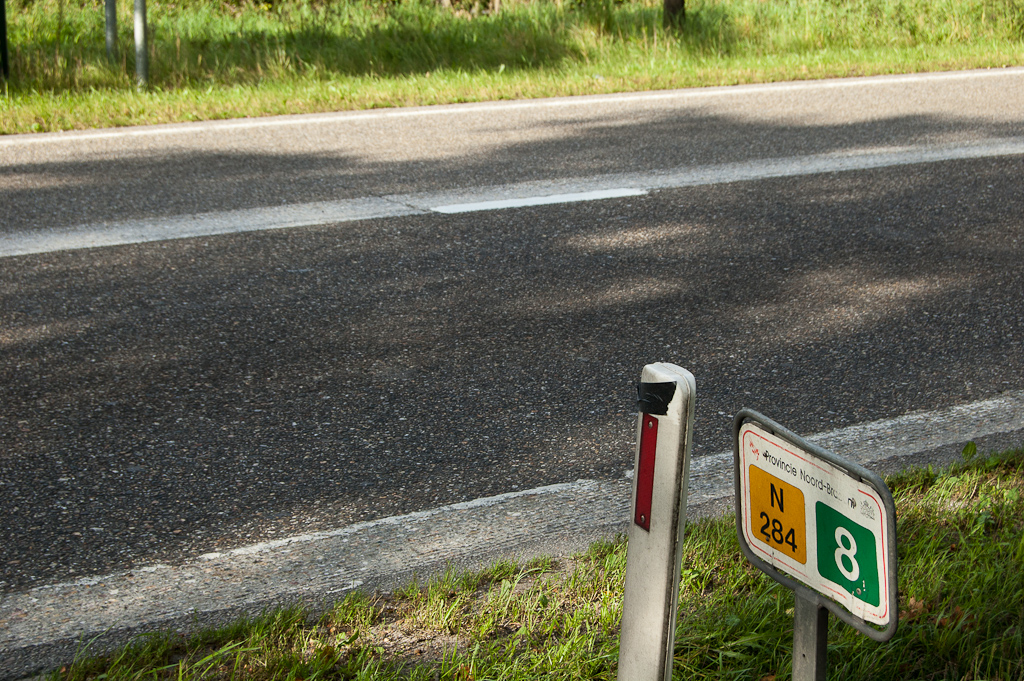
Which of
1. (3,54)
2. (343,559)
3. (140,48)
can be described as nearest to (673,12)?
(140,48)

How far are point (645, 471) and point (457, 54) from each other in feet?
31.8

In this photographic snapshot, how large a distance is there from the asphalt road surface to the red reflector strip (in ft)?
4.58

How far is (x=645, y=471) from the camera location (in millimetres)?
1588

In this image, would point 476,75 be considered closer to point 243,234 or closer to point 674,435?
point 243,234

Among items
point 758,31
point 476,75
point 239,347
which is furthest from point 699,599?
point 758,31

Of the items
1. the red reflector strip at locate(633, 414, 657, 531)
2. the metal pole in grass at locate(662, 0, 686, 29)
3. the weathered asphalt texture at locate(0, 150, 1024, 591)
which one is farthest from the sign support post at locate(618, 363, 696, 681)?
the metal pole in grass at locate(662, 0, 686, 29)

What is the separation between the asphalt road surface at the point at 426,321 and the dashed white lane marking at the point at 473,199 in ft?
0.23

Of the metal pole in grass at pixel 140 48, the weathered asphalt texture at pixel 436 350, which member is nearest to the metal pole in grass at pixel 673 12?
the metal pole in grass at pixel 140 48

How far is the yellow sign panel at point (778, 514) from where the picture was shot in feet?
4.72

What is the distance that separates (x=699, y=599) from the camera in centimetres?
240

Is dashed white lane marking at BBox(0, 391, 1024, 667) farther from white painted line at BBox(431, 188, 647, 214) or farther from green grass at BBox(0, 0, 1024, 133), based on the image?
green grass at BBox(0, 0, 1024, 133)

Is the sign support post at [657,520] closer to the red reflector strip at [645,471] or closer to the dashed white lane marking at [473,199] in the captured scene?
the red reflector strip at [645,471]

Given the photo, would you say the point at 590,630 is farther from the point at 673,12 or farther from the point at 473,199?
the point at 673,12

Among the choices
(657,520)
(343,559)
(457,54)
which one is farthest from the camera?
(457,54)
